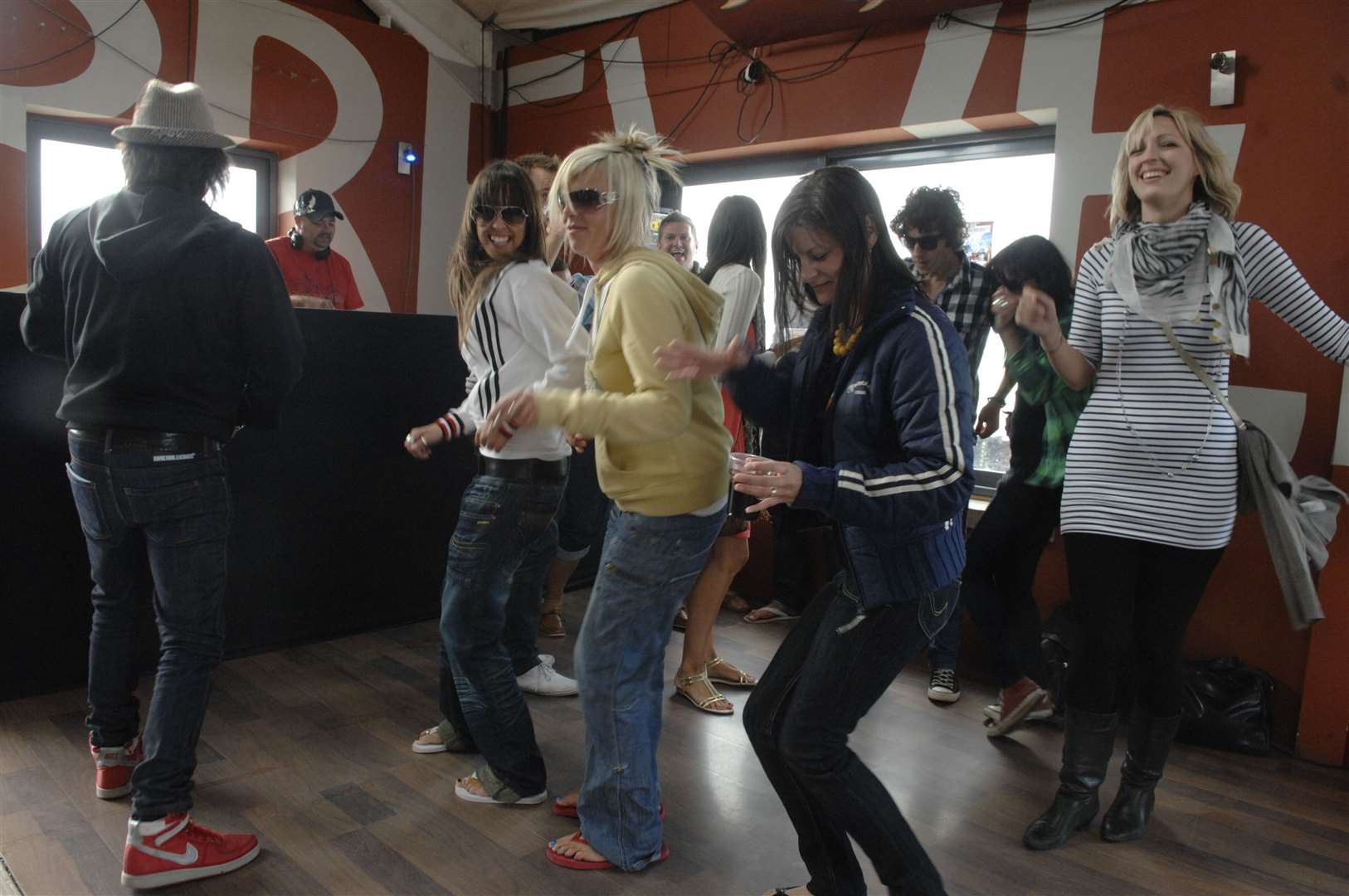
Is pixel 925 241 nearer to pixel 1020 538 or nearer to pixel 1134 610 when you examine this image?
pixel 1020 538

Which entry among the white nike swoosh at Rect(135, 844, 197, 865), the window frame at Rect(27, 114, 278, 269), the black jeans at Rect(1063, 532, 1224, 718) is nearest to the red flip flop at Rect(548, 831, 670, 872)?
the white nike swoosh at Rect(135, 844, 197, 865)

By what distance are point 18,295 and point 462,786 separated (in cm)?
185

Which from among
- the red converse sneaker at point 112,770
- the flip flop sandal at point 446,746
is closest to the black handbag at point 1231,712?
the flip flop sandal at point 446,746

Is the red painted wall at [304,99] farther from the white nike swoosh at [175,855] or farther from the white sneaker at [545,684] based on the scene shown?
the white nike swoosh at [175,855]

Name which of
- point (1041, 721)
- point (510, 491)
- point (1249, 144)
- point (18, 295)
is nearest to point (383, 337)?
point (18, 295)

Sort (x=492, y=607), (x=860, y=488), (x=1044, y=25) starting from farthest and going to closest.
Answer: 1. (x=1044, y=25)
2. (x=492, y=607)
3. (x=860, y=488)

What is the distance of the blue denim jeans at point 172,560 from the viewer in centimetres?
188

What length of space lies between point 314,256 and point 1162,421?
3.50m

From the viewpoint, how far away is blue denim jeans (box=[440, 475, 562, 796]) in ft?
6.89

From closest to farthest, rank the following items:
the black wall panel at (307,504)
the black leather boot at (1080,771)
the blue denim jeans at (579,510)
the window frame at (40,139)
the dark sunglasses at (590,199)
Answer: the dark sunglasses at (590,199), the black leather boot at (1080,771), the black wall panel at (307,504), the blue denim jeans at (579,510), the window frame at (40,139)

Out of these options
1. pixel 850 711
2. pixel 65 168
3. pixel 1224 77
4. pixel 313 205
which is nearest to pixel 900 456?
pixel 850 711

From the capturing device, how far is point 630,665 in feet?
6.15

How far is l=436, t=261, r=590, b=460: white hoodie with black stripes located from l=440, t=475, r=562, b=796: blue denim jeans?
0.34ft

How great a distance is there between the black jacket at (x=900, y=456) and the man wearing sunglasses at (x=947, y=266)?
1.44 m
